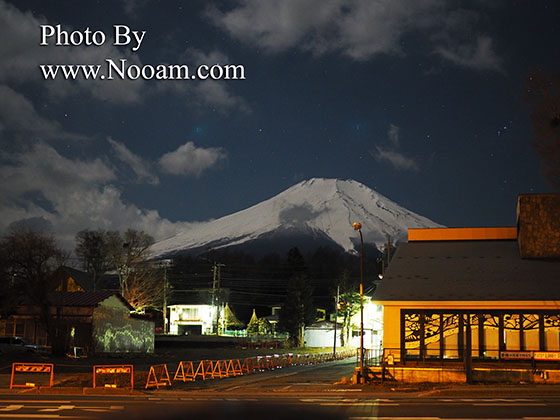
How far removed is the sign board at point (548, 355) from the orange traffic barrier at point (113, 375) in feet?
56.8

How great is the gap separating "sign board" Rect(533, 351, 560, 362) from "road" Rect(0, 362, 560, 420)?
18.0 ft

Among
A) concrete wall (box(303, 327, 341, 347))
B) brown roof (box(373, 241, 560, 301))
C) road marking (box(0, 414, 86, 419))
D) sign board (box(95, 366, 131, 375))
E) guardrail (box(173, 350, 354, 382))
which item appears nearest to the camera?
road marking (box(0, 414, 86, 419))

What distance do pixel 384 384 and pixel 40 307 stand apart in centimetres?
3029

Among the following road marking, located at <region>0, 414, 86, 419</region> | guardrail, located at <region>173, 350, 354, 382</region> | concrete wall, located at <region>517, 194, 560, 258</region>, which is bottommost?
guardrail, located at <region>173, 350, 354, 382</region>

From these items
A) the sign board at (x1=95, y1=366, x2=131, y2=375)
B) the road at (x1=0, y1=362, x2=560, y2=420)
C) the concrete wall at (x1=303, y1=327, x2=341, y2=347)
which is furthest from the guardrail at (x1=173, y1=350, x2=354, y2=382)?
the concrete wall at (x1=303, y1=327, x2=341, y2=347)

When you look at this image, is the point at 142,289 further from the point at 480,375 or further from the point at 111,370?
the point at 480,375

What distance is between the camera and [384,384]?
87.8ft

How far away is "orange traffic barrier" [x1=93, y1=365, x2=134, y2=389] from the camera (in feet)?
80.9

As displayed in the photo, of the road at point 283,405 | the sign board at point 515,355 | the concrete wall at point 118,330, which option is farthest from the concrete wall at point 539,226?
the concrete wall at point 118,330

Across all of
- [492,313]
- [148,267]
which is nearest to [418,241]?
[492,313]

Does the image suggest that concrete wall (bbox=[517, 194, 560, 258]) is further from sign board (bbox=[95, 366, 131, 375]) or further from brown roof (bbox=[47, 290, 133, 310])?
brown roof (bbox=[47, 290, 133, 310])

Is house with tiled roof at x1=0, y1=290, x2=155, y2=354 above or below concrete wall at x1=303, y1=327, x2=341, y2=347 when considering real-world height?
above

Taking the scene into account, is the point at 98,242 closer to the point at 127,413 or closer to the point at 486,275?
the point at 486,275

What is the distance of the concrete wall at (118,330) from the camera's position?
49594mm
